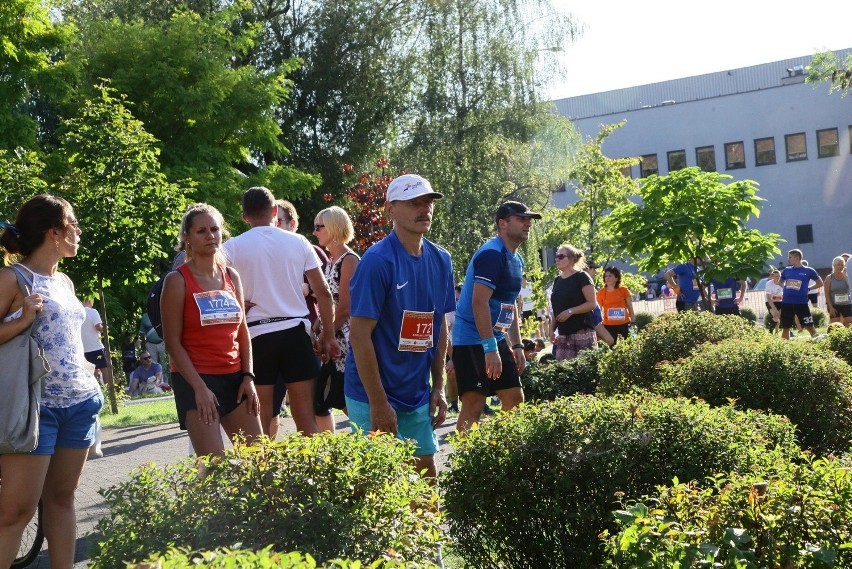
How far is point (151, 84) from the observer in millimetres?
30484

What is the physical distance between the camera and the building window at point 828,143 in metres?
65.2

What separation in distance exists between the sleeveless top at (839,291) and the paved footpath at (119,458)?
11210mm

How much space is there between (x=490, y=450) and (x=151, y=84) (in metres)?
27.4

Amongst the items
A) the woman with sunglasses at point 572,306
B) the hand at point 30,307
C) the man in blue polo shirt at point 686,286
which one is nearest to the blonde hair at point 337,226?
the hand at point 30,307

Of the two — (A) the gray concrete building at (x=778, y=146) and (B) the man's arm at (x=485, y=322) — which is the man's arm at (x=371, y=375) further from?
(A) the gray concrete building at (x=778, y=146)

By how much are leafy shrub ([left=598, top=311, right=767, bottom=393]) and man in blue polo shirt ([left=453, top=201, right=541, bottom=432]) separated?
1538 mm

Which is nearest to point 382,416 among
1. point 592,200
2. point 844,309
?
point 844,309

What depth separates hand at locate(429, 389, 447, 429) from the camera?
562cm

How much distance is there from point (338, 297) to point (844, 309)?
1590cm

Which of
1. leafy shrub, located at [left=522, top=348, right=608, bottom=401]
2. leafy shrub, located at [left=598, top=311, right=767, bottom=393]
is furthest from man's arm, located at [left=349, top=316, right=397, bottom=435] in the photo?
leafy shrub, located at [left=522, top=348, right=608, bottom=401]

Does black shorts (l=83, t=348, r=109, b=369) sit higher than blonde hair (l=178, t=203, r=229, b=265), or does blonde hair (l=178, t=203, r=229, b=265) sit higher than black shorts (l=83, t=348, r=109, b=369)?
blonde hair (l=178, t=203, r=229, b=265)

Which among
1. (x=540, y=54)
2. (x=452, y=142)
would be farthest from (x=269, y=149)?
(x=540, y=54)

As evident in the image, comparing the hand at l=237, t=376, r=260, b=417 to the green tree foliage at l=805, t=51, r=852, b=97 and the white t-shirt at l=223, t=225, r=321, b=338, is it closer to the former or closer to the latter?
the white t-shirt at l=223, t=225, r=321, b=338

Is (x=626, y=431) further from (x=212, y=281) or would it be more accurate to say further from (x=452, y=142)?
(x=452, y=142)
